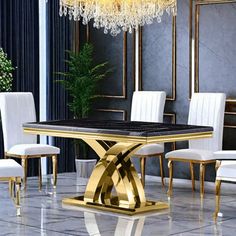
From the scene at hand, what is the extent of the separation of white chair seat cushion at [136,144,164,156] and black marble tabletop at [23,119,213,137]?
3.03 ft

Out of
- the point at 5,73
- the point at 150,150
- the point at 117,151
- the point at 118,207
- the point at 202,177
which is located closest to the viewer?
the point at 118,207

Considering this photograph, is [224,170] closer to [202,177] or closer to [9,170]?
[202,177]

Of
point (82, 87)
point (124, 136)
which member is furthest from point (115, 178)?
point (82, 87)

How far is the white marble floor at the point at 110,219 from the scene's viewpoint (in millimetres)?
5836

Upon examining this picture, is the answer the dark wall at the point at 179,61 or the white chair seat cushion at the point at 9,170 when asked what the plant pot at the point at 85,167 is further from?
the white chair seat cushion at the point at 9,170

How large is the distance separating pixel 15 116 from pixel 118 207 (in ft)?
6.76

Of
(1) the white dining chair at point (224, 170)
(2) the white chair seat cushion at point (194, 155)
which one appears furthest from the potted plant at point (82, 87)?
(1) the white dining chair at point (224, 170)

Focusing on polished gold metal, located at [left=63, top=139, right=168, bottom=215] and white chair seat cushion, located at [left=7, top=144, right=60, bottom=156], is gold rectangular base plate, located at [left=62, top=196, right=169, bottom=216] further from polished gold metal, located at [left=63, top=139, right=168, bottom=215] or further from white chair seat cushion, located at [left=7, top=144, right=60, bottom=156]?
white chair seat cushion, located at [left=7, top=144, right=60, bottom=156]

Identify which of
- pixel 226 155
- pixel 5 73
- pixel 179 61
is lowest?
pixel 226 155

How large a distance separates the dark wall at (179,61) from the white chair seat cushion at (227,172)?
1.82 meters

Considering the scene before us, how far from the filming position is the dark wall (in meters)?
8.12

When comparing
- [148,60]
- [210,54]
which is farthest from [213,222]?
[148,60]

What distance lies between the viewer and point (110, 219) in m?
6.32

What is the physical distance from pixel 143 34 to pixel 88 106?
3.92 feet
